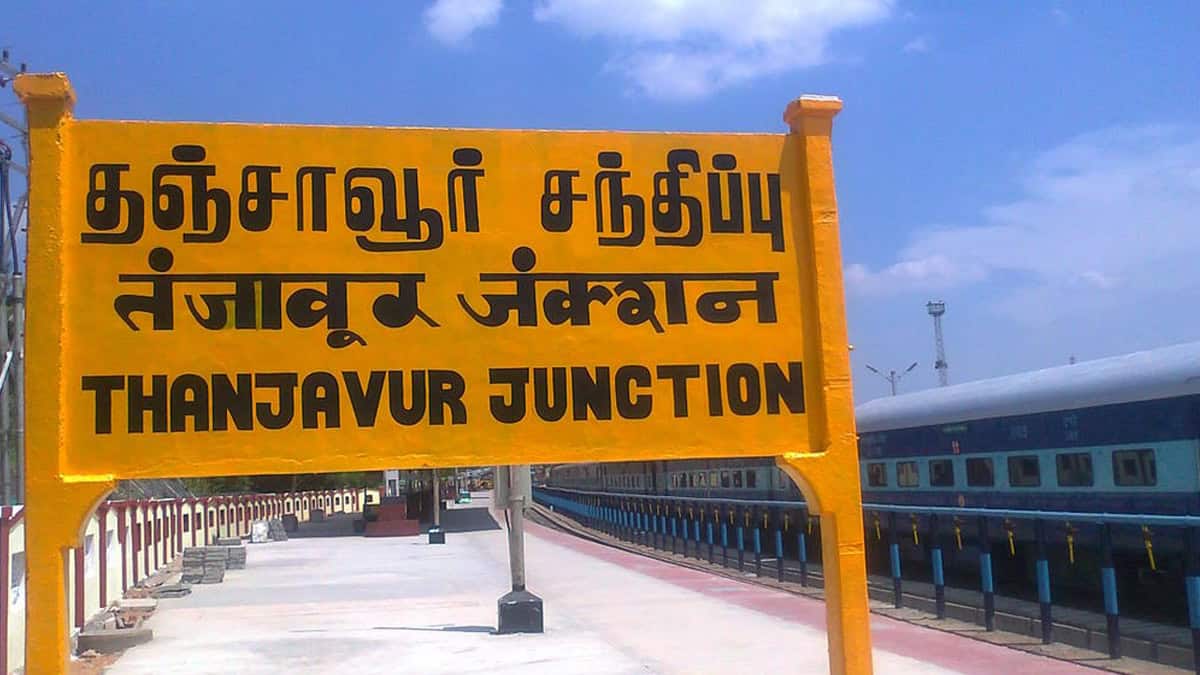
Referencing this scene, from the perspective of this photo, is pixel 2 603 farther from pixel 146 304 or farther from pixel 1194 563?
pixel 1194 563

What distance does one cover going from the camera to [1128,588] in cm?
1254

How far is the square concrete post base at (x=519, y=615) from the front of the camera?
11875 millimetres

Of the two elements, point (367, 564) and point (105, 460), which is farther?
point (367, 564)

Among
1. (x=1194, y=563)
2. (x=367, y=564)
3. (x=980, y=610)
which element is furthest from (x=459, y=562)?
(x=1194, y=563)

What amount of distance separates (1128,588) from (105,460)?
11.9 metres

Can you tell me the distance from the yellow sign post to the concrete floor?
18.0ft

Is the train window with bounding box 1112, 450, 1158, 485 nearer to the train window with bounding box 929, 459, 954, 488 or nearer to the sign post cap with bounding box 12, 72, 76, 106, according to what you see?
the train window with bounding box 929, 459, 954, 488

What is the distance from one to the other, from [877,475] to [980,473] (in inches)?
145

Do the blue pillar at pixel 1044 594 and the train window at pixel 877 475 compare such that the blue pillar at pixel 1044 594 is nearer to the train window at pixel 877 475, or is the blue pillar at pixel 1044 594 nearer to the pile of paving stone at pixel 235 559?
the train window at pixel 877 475

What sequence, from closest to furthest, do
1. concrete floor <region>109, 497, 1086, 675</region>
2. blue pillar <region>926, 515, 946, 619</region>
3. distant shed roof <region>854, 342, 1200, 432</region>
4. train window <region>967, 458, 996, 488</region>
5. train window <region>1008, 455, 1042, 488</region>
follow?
concrete floor <region>109, 497, 1086, 675</region> → distant shed roof <region>854, 342, 1200, 432</region> → blue pillar <region>926, 515, 946, 619</region> → train window <region>1008, 455, 1042, 488</region> → train window <region>967, 458, 996, 488</region>

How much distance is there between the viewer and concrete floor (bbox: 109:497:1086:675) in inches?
386

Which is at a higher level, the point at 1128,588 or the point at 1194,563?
the point at 1194,563

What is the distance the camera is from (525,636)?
460 inches

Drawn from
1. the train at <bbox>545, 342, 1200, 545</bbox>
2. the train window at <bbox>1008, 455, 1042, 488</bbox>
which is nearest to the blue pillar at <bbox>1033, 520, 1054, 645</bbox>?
the train at <bbox>545, 342, 1200, 545</bbox>
